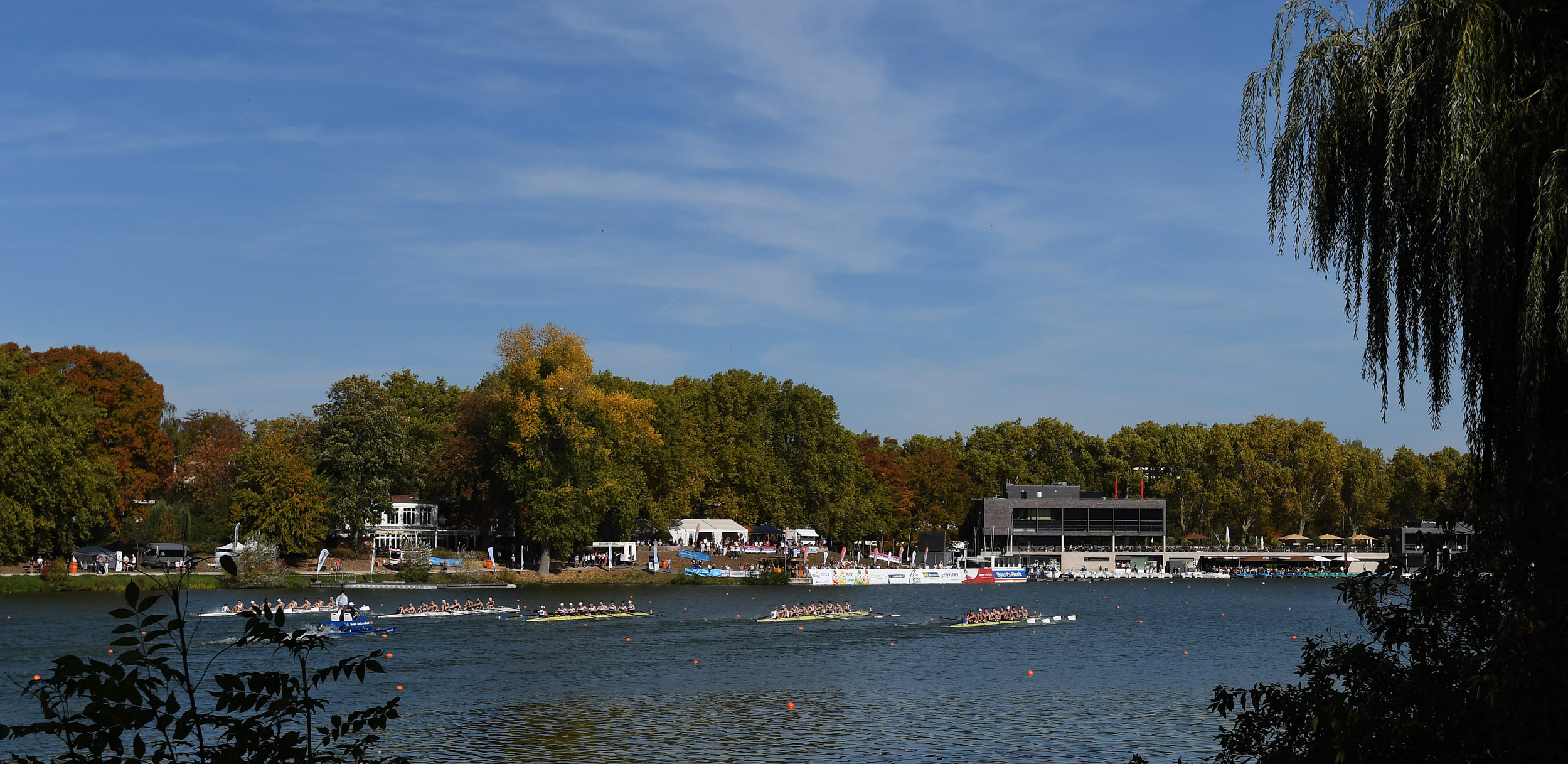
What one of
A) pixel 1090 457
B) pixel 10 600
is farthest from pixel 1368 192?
pixel 1090 457

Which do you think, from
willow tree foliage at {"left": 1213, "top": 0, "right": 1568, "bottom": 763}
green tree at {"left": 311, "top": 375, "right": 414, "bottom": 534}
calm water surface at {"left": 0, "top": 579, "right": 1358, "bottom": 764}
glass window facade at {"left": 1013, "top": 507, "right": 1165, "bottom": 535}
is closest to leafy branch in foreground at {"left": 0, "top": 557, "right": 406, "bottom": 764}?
willow tree foliage at {"left": 1213, "top": 0, "right": 1568, "bottom": 763}

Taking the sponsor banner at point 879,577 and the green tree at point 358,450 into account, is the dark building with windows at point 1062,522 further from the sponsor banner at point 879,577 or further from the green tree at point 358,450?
the green tree at point 358,450

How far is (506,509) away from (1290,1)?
260ft

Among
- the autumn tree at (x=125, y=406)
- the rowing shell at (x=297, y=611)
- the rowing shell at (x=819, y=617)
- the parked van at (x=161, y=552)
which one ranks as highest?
the autumn tree at (x=125, y=406)

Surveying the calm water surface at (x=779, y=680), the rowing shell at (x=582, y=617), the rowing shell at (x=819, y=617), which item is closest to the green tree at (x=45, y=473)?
the calm water surface at (x=779, y=680)

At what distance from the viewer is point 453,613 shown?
189 ft

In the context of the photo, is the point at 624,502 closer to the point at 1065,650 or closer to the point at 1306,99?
the point at 1065,650

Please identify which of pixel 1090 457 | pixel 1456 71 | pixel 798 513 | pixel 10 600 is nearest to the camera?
pixel 1456 71

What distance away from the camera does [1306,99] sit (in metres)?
13.7

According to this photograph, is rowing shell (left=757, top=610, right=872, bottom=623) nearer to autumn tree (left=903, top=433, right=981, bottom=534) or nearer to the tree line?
the tree line

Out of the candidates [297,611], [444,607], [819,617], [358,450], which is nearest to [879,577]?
[819,617]

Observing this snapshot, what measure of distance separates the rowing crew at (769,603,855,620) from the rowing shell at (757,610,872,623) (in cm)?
11

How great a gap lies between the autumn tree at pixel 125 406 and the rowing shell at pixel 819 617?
170 feet

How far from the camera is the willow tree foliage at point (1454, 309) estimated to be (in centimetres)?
722
